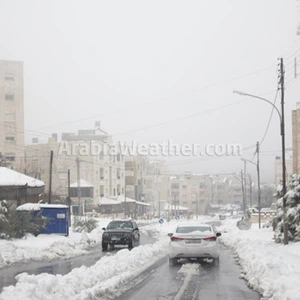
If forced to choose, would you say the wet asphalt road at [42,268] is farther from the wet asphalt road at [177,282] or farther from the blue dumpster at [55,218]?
the blue dumpster at [55,218]

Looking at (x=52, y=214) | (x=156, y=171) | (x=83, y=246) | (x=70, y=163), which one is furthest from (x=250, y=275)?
(x=156, y=171)

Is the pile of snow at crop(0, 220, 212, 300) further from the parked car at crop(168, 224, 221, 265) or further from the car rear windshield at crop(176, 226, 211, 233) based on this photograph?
the car rear windshield at crop(176, 226, 211, 233)

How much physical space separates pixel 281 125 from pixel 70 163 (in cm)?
6983

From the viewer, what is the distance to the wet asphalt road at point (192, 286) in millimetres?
12039

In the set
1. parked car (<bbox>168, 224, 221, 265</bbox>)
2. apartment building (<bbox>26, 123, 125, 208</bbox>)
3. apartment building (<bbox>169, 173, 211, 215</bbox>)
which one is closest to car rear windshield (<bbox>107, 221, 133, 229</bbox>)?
parked car (<bbox>168, 224, 221, 265</bbox>)

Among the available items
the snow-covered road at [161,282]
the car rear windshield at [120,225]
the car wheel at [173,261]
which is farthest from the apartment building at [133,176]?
the snow-covered road at [161,282]

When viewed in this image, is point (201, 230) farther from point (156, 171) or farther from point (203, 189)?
point (203, 189)

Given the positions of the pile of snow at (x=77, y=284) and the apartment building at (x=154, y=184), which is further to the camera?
the apartment building at (x=154, y=184)

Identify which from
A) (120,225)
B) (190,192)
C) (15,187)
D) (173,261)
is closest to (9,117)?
(15,187)

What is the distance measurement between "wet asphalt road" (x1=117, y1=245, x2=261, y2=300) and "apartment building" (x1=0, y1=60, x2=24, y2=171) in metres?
73.4

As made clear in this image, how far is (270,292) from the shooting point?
1159 cm

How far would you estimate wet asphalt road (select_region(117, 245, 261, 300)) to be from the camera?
39.5 ft

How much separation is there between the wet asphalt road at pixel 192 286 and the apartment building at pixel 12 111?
73429 mm

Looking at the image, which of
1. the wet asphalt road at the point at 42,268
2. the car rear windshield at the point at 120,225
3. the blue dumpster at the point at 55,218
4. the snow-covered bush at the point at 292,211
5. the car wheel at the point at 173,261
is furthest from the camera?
the blue dumpster at the point at 55,218
